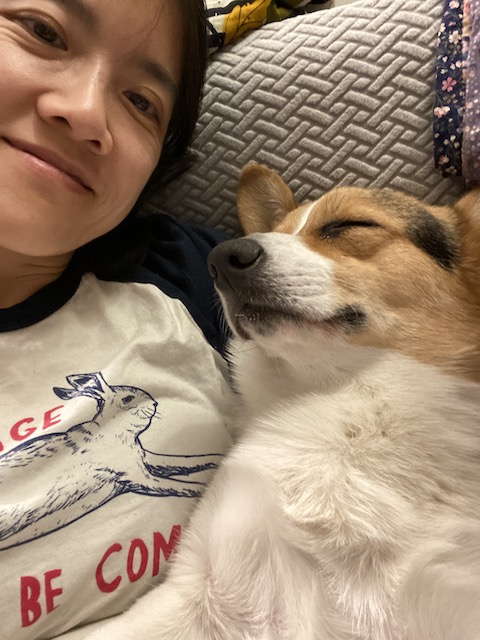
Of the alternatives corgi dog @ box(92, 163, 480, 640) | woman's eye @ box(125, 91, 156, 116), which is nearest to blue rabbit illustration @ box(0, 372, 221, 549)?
corgi dog @ box(92, 163, 480, 640)

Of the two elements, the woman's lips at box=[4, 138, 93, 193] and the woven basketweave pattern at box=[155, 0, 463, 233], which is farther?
the woven basketweave pattern at box=[155, 0, 463, 233]

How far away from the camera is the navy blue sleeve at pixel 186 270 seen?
1.50 meters

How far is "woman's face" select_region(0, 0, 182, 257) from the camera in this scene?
106 centimetres

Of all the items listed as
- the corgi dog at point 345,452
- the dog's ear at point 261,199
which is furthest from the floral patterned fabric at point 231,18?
the corgi dog at point 345,452

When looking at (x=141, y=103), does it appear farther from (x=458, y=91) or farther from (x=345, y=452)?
(x=345, y=452)

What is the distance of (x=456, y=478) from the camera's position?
3.30 feet

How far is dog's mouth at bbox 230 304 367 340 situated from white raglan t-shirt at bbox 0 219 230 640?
0.28 meters

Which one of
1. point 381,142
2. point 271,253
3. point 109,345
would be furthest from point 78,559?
point 381,142

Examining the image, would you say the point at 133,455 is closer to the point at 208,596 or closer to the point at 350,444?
the point at 208,596

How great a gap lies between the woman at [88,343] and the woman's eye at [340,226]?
1.44 feet

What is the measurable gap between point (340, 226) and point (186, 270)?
501mm

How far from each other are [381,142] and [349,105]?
0.51 feet

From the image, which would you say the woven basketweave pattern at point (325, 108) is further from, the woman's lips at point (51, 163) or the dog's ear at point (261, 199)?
the woman's lips at point (51, 163)

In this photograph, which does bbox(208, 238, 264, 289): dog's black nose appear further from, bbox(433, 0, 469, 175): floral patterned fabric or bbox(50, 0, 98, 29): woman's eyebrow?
bbox(433, 0, 469, 175): floral patterned fabric
